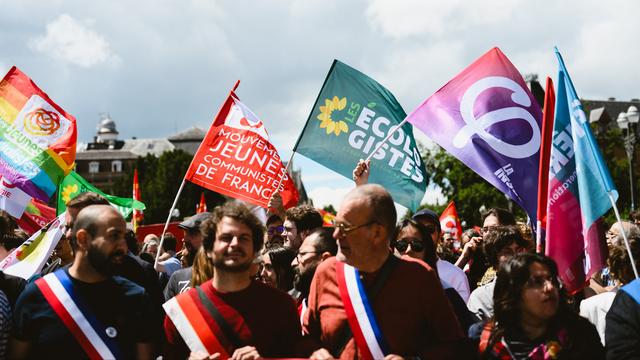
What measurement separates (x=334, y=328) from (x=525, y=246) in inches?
94.7

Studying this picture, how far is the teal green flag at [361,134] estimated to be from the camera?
Answer: 298 inches

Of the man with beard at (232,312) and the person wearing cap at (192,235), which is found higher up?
the person wearing cap at (192,235)

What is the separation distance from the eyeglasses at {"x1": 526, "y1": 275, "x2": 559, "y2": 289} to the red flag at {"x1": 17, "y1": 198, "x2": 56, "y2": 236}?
845 cm

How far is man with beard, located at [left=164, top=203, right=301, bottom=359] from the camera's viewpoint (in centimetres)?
387

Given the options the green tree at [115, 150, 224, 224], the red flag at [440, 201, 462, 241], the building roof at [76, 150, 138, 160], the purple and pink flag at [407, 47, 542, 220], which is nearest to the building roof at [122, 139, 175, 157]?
the building roof at [76, 150, 138, 160]

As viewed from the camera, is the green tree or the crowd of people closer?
the crowd of people

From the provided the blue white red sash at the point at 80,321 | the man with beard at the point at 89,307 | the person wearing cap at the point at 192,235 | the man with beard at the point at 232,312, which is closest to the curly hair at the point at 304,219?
the person wearing cap at the point at 192,235

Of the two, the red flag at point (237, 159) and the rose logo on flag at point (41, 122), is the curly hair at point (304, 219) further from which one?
the rose logo on flag at point (41, 122)

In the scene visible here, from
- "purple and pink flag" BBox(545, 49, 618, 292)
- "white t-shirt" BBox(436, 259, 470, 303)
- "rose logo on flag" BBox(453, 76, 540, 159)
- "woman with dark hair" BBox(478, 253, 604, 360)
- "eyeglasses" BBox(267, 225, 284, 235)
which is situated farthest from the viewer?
"eyeglasses" BBox(267, 225, 284, 235)

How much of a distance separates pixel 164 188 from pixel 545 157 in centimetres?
6388

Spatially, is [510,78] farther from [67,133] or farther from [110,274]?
[67,133]

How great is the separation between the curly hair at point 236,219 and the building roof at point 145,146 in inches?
4753

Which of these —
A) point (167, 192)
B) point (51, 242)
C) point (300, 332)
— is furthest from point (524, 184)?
A: point (167, 192)

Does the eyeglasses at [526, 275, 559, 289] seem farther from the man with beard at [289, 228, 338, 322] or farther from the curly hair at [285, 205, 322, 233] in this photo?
the curly hair at [285, 205, 322, 233]
